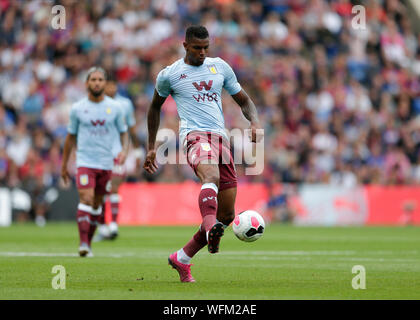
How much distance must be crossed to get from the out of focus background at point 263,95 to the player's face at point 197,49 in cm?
1402

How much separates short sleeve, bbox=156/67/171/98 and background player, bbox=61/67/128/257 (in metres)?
3.78

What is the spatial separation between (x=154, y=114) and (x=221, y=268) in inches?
88.4

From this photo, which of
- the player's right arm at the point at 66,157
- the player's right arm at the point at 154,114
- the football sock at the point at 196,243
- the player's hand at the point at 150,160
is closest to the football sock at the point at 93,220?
the player's right arm at the point at 66,157

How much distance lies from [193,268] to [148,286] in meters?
2.12

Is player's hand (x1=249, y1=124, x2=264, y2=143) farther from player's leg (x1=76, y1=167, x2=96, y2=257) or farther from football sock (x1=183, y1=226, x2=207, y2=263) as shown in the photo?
player's leg (x1=76, y1=167, x2=96, y2=257)

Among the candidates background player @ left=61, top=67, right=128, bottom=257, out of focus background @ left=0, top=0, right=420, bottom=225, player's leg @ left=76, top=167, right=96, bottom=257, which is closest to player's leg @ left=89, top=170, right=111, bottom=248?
background player @ left=61, top=67, right=128, bottom=257

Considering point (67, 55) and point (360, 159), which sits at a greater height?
point (67, 55)

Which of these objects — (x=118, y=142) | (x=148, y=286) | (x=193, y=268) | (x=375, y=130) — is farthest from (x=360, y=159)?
(x=148, y=286)

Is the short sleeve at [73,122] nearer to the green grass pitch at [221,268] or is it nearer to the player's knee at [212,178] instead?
the green grass pitch at [221,268]

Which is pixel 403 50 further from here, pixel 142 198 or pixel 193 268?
pixel 193 268

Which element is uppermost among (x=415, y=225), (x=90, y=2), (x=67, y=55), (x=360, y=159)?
(x=90, y=2)

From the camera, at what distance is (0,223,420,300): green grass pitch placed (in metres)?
7.55

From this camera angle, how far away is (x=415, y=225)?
22.7 metres

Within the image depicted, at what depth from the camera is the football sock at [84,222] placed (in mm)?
11922
